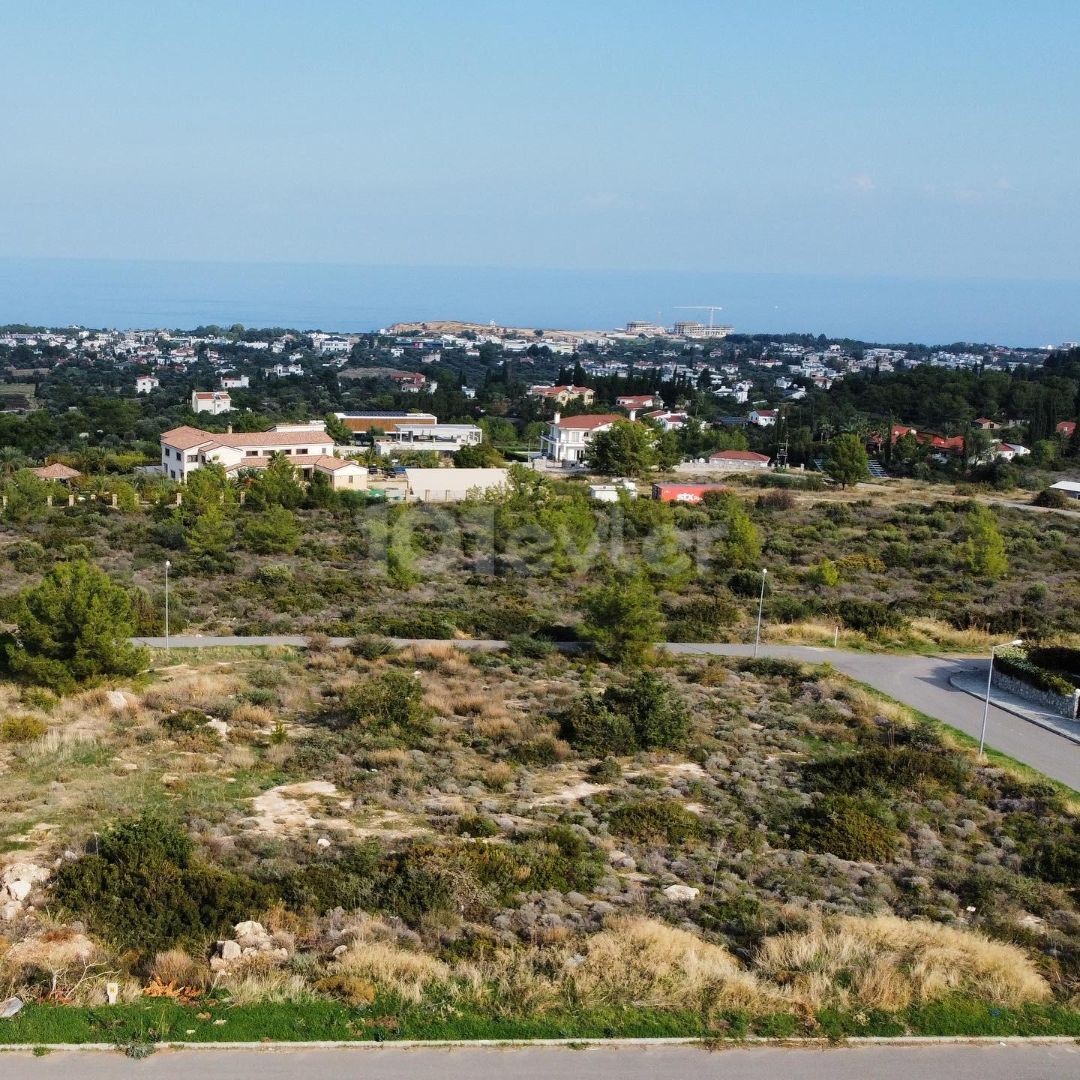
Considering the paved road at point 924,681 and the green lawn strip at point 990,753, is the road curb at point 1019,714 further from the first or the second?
the green lawn strip at point 990,753

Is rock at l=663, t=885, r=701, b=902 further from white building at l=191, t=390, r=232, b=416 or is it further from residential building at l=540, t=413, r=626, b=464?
white building at l=191, t=390, r=232, b=416

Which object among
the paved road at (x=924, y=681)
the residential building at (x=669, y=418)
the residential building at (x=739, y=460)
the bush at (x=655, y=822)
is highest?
the residential building at (x=669, y=418)

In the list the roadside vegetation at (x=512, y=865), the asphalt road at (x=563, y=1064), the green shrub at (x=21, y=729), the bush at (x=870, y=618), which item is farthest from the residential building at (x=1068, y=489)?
the asphalt road at (x=563, y=1064)

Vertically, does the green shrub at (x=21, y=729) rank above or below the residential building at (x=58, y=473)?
below

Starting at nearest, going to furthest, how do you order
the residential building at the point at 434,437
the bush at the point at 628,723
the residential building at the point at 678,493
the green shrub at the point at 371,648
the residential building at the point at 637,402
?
the bush at the point at 628,723 < the green shrub at the point at 371,648 < the residential building at the point at 678,493 < the residential building at the point at 434,437 < the residential building at the point at 637,402

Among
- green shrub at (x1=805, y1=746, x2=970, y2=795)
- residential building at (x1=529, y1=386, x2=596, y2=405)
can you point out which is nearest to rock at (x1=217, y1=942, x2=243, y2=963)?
green shrub at (x1=805, y1=746, x2=970, y2=795)

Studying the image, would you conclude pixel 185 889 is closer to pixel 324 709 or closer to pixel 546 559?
pixel 324 709
